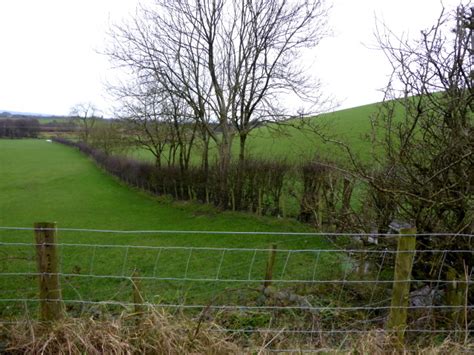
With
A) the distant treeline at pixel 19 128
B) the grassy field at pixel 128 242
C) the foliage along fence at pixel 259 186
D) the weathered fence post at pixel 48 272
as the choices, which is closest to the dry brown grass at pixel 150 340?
the weathered fence post at pixel 48 272

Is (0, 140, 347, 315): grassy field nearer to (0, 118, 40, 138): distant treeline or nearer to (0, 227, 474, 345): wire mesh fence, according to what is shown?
(0, 227, 474, 345): wire mesh fence

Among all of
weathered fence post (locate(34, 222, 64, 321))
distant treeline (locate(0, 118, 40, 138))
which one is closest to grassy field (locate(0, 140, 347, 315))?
weathered fence post (locate(34, 222, 64, 321))

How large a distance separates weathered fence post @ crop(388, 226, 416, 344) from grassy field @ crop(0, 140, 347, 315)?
1586 millimetres

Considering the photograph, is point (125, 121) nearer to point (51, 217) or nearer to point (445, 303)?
point (51, 217)

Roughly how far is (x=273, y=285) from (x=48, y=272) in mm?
3708

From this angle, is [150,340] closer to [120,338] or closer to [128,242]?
[120,338]

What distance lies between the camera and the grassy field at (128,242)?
6.12m

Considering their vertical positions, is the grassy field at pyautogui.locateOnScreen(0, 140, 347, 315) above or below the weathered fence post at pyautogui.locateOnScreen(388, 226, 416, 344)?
below

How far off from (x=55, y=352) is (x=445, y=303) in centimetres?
388

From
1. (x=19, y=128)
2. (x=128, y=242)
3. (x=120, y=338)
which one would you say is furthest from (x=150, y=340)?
(x=19, y=128)

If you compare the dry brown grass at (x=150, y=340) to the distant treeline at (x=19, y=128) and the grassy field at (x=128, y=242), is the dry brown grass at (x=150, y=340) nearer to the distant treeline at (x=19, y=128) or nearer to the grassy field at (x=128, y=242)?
the grassy field at (x=128, y=242)

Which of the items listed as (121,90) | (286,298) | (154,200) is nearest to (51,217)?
(154,200)

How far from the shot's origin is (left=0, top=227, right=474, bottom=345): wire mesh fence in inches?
122

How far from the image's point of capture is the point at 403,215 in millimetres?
4523
